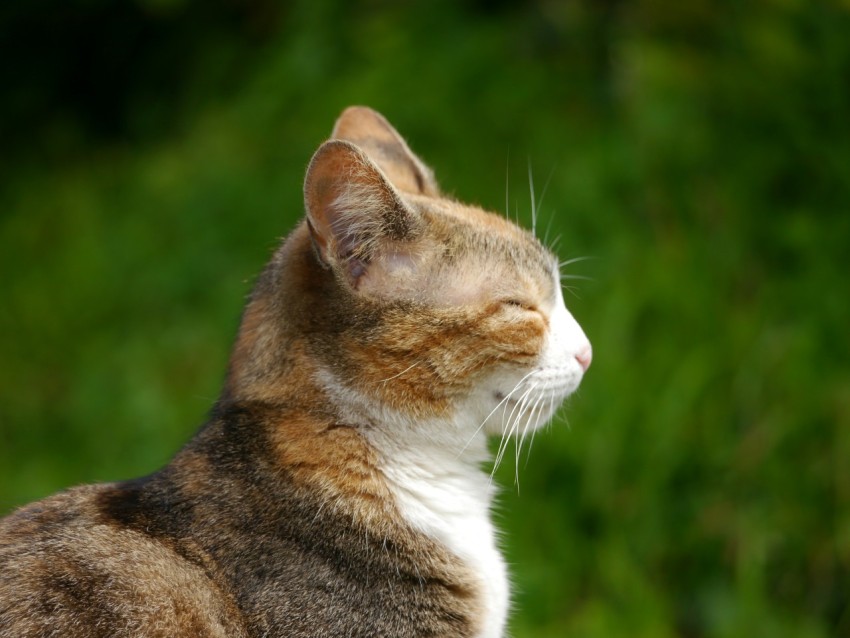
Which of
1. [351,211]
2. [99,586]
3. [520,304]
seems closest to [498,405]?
[520,304]

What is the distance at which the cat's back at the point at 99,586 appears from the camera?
239 centimetres

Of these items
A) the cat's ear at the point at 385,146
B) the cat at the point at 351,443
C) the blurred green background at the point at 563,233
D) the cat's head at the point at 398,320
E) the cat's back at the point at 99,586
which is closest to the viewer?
the cat's back at the point at 99,586

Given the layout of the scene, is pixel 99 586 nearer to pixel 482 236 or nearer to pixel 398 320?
pixel 398 320

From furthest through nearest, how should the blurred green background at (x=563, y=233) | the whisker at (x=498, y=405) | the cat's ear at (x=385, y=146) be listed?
the blurred green background at (x=563, y=233) → the cat's ear at (x=385, y=146) → the whisker at (x=498, y=405)

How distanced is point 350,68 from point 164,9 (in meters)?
1.19

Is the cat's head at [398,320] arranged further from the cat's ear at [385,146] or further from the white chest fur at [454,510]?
the cat's ear at [385,146]

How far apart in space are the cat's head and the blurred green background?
45.4 inches

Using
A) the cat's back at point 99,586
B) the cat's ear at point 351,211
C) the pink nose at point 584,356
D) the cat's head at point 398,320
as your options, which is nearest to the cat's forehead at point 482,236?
the cat's head at point 398,320

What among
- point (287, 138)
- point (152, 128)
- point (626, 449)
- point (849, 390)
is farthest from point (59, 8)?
point (849, 390)

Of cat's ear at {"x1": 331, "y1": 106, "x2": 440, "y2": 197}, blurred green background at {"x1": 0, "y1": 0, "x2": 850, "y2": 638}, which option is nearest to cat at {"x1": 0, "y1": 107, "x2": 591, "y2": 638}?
cat's ear at {"x1": 331, "y1": 106, "x2": 440, "y2": 197}

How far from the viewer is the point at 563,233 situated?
18.2 ft

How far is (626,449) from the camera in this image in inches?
184

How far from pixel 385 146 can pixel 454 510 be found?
1129 millimetres

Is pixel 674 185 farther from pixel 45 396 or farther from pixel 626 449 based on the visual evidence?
pixel 45 396
